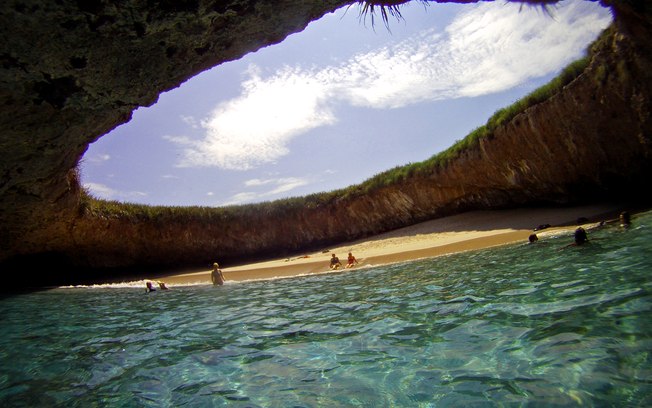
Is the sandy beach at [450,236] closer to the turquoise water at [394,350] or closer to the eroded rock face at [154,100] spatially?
the eroded rock face at [154,100]

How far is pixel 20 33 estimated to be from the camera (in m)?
3.58

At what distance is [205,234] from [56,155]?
21.8 meters

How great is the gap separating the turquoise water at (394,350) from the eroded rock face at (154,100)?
3.66 metres

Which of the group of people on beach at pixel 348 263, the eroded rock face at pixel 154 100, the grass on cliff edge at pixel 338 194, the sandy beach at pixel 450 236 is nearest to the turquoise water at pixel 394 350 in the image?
the eroded rock face at pixel 154 100

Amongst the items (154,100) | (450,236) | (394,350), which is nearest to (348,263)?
(450,236)

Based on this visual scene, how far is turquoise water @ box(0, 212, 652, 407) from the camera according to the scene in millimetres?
3420

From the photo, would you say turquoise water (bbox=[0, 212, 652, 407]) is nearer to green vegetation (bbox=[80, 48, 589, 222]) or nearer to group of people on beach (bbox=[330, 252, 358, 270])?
group of people on beach (bbox=[330, 252, 358, 270])

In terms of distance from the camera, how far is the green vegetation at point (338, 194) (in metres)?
17.9

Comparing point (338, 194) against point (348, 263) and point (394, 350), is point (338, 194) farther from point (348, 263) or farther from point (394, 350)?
point (394, 350)

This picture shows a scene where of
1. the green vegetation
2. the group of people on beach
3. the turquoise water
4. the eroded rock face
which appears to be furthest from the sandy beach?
the turquoise water

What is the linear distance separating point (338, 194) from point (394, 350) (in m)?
24.8

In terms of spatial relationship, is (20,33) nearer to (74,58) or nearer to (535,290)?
(74,58)

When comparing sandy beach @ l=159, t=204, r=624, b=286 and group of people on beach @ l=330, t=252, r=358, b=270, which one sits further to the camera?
group of people on beach @ l=330, t=252, r=358, b=270

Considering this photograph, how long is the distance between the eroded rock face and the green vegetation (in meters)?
0.43
